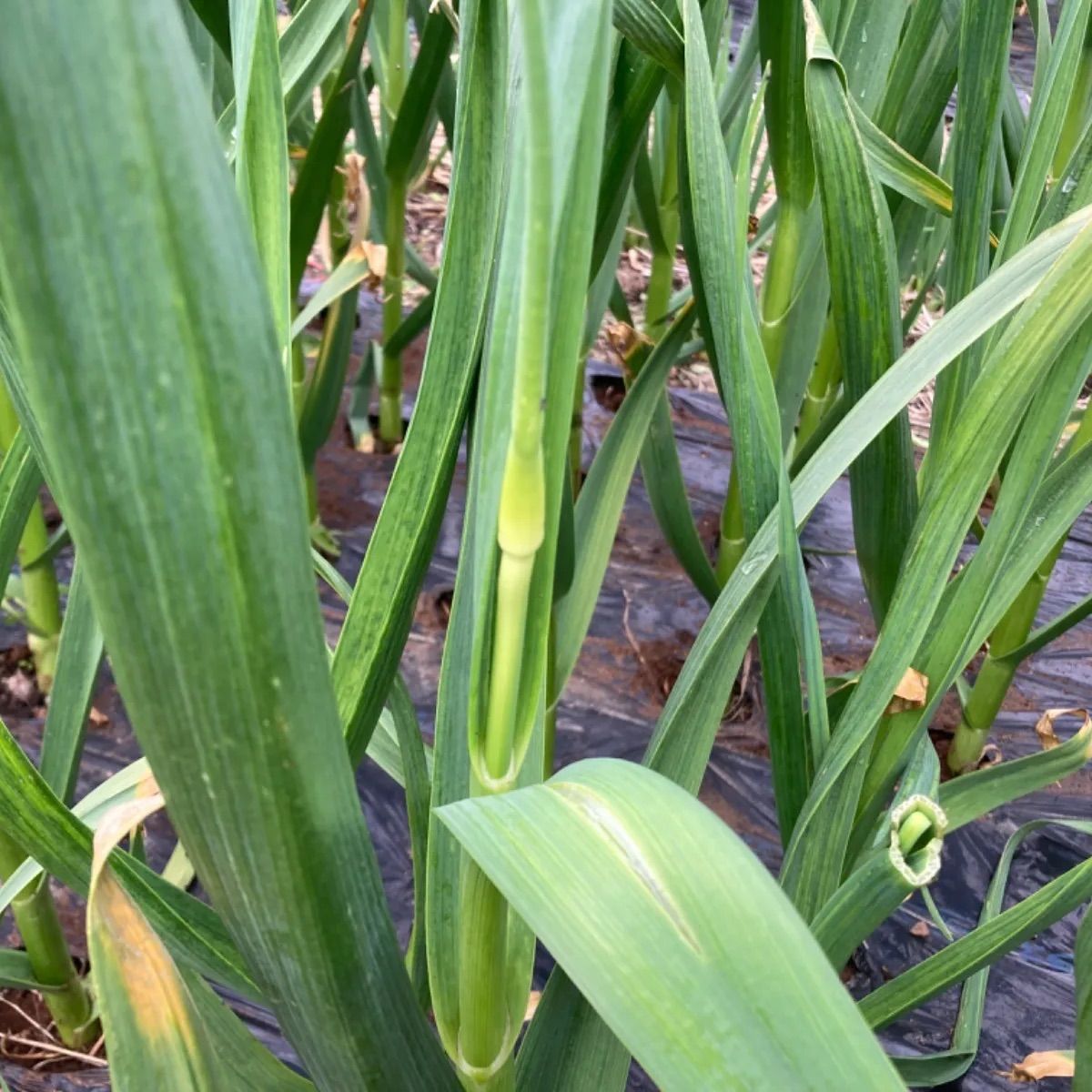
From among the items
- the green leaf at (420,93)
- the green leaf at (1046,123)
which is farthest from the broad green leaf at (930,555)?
the green leaf at (420,93)

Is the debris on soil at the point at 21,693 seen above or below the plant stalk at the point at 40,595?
below

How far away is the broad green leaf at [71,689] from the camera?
0.58 m

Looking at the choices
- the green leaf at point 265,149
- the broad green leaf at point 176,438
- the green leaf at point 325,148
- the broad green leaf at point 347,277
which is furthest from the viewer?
the broad green leaf at point 347,277

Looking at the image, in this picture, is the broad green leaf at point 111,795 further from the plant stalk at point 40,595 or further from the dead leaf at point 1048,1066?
the dead leaf at point 1048,1066

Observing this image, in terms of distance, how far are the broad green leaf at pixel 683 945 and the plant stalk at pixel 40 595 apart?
658mm

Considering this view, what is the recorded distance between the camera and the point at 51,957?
69cm

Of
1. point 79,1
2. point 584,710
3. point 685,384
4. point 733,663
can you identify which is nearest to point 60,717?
point 733,663

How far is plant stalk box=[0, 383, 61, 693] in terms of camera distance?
812 millimetres

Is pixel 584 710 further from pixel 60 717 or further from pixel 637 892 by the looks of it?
pixel 637 892

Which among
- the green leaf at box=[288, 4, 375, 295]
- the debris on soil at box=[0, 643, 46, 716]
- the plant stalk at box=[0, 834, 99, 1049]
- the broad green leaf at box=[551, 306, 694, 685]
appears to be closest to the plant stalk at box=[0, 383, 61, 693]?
the debris on soil at box=[0, 643, 46, 716]

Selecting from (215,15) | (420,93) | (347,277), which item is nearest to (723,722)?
(347,277)

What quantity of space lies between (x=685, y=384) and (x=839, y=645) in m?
0.70

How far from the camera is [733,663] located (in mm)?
435

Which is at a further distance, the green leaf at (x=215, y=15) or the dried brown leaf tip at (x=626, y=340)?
the dried brown leaf tip at (x=626, y=340)
